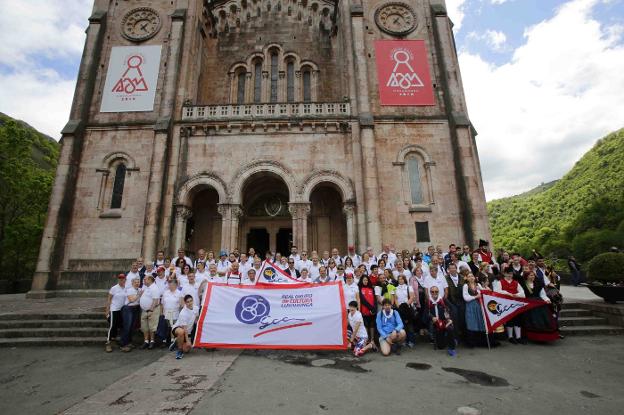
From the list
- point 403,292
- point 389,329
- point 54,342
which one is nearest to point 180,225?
point 54,342

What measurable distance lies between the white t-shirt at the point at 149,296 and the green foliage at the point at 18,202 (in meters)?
22.1

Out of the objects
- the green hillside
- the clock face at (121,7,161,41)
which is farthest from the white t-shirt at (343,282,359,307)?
the green hillside

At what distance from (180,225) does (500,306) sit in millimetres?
13575

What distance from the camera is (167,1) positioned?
19.1 metres

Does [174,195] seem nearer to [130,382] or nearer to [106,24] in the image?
[130,382]

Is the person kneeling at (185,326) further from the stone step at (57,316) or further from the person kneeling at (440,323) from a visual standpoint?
the person kneeling at (440,323)

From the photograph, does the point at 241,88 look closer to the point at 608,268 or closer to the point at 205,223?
the point at 205,223

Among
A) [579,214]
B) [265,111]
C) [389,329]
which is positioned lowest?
[389,329]

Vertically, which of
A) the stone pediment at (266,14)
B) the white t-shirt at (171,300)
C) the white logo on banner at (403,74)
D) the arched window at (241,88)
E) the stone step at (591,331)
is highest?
the stone pediment at (266,14)

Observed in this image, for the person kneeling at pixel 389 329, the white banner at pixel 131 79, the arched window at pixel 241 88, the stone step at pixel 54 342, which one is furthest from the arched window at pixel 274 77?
the person kneeling at pixel 389 329

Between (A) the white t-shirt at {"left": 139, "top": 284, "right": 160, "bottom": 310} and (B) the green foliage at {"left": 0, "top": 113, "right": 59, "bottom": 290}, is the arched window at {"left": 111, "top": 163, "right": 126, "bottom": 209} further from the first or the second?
(B) the green foliage at {"left": 0, "top": 113, "right": 59, "bottom": 290}

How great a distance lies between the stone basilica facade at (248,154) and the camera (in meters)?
14.8

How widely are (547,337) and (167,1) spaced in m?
25.1

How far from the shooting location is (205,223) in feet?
57.3
